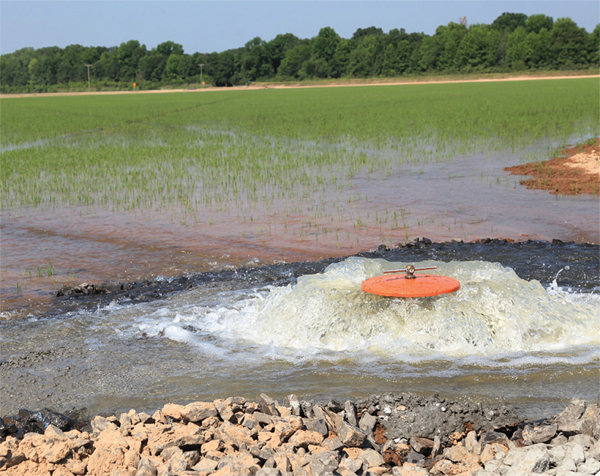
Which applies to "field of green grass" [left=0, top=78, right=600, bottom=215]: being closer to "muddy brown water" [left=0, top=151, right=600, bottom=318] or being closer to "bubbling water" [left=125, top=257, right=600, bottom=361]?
"muddy brown water" [left=0, top=151, right=600, bottom=318]

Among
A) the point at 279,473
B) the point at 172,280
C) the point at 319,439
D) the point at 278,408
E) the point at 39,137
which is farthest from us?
the point at 39,137

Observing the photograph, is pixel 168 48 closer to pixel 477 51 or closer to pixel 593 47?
pixel 477 51

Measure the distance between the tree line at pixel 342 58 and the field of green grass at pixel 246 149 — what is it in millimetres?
66275

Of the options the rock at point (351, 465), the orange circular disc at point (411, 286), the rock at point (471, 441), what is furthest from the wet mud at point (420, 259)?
the rock at point (351, 465)

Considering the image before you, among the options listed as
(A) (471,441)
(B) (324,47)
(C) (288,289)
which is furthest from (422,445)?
(B) (324,47)

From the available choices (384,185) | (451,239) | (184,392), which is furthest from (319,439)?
(384,185)

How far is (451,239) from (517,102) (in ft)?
109

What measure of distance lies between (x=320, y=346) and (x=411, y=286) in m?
1.22

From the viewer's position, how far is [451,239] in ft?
34.4

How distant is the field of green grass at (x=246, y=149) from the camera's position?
1529cm

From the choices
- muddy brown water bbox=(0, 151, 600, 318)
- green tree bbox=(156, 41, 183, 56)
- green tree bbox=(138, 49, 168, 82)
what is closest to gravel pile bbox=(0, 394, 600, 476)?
muddy brown water bbox=(0, 151, 600, 318)

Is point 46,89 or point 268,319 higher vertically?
point 46,89

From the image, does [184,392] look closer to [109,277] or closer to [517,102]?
[109,277]

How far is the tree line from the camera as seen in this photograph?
97625 mm
